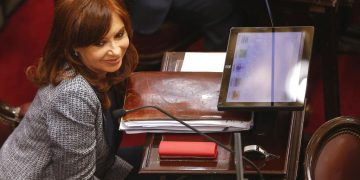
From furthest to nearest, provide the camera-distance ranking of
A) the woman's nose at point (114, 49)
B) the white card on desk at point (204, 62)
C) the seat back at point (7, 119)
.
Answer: the seat back at point (7, 119), the white card on desk at point (204, 62), the woman's nose at point (114, 49)

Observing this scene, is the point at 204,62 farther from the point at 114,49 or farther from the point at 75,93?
the point at 75,93

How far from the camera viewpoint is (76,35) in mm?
1671

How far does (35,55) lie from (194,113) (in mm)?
1700

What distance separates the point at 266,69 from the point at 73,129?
0.53m

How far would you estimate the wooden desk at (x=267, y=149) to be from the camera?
63.4 inches

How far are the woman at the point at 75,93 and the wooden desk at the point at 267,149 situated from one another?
0.17 m

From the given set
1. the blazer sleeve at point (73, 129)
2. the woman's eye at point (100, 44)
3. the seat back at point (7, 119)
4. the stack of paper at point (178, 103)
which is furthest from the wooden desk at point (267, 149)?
the seat back at point (7, 119)

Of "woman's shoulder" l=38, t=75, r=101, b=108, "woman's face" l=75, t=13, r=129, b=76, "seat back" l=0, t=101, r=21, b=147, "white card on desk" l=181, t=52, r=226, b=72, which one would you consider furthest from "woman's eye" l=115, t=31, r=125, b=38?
"seat back" l=0, t=101, r=21, b=147

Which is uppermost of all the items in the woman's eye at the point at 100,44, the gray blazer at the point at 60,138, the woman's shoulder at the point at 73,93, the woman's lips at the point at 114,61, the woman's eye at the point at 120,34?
the woman's eye at the point at 120,34

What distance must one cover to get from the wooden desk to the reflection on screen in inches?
3.1

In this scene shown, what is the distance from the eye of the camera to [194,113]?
172cm

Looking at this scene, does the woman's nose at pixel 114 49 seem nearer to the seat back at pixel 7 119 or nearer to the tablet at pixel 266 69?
the tablet at pixel 266 69

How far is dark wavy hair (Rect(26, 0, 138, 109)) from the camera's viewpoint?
1.66 meters

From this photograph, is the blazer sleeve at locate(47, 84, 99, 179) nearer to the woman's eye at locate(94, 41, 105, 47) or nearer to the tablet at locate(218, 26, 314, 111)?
the woman's eye at locate(94, 41, 105, 47)
